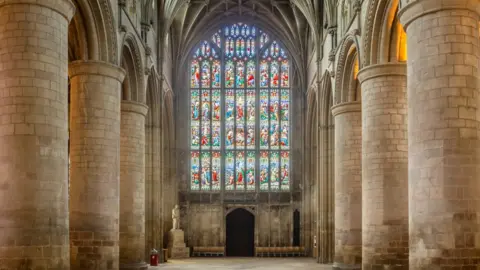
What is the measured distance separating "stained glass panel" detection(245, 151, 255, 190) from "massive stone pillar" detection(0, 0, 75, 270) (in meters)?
28.8

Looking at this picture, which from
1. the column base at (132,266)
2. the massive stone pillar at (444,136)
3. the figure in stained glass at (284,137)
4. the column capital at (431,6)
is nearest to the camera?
the massive stone pillar at (444,136)

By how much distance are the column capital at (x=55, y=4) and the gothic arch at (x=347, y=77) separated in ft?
44.1

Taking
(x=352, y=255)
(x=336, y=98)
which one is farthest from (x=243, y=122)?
(x=352, y=255)

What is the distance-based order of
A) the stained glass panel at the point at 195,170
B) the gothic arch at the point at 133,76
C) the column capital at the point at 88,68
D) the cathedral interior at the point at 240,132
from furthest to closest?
the stained glass panel at the point at 195,170
the gothic arch at the point at 133,76
the column capital at the point at 88,68
the cathedral interior at the point at 240,132

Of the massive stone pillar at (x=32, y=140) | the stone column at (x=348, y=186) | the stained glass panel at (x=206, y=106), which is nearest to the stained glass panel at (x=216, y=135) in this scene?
the stained glass panel at (x=206, y=106)

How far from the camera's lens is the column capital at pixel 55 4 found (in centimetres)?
1723

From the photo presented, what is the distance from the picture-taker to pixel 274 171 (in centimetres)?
4622

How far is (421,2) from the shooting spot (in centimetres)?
1747

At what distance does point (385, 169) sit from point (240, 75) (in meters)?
24.7

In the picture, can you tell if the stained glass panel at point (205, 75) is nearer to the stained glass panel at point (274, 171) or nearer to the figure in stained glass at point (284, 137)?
the figure in stained glass at point (284, 137)

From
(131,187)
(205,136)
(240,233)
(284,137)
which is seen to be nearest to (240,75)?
(205,136)

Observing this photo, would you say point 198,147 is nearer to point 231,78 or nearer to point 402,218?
point 231,78

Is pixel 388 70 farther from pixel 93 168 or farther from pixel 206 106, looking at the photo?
pixel 206 106

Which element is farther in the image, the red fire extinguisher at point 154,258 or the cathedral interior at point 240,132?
the red fire extinguisher at point 154,258
